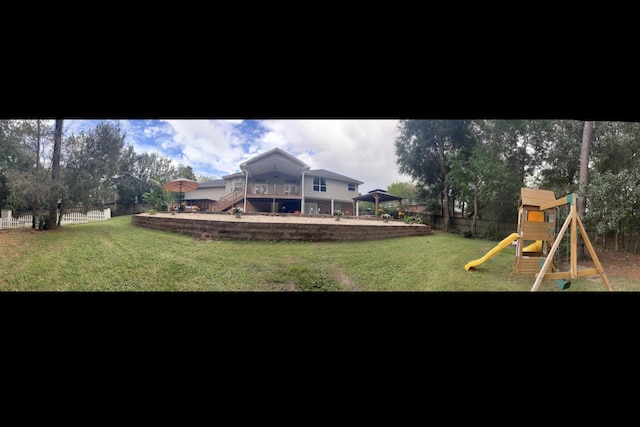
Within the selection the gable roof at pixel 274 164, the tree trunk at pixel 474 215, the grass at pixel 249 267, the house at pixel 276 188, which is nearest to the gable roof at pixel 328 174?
the house at pixel 276 188

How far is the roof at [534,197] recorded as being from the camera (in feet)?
6.34

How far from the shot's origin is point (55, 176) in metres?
2.12

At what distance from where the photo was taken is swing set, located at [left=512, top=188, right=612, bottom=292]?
188 centimetres

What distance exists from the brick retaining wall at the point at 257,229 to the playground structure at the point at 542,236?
3.48ft

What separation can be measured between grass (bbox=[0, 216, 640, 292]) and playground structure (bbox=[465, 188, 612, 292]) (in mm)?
67

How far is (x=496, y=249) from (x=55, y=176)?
167 inches

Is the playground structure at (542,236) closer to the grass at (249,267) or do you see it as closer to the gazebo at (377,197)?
the grass at (249,267)

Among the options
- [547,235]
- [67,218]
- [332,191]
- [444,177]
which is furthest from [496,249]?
[67,218]
